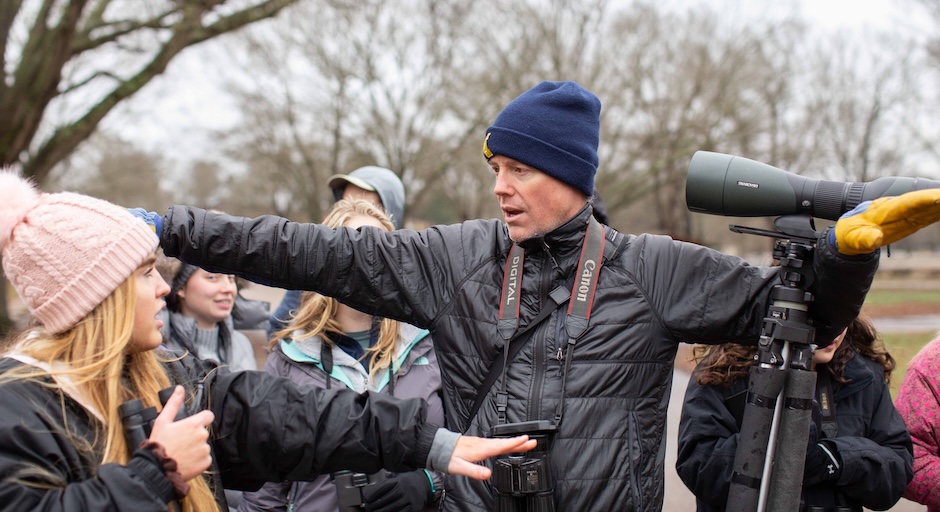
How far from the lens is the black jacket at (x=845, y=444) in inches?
102

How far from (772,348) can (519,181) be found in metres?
0.86

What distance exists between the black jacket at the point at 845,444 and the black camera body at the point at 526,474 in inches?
36.6

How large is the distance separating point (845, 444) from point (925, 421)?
0.55 metres

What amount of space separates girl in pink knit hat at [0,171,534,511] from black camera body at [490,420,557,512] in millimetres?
100

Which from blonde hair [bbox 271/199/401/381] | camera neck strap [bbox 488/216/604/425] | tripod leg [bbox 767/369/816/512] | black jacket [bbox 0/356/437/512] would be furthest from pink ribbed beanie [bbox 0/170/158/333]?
tripod leg [bbox 767/369/816/512]

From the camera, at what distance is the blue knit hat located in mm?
2291

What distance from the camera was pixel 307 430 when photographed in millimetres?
1976

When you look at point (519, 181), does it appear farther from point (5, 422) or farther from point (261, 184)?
point (261, 184)

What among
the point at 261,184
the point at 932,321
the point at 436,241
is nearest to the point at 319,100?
the point at 261,184

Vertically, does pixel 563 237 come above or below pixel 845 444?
above

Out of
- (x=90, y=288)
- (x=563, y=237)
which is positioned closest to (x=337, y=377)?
(x=563, y=237)

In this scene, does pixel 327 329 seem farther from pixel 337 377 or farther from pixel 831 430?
pixel 831 430

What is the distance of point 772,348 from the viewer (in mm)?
2045

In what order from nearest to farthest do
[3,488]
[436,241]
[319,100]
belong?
[3,488] → [436,241] → [319,100]
